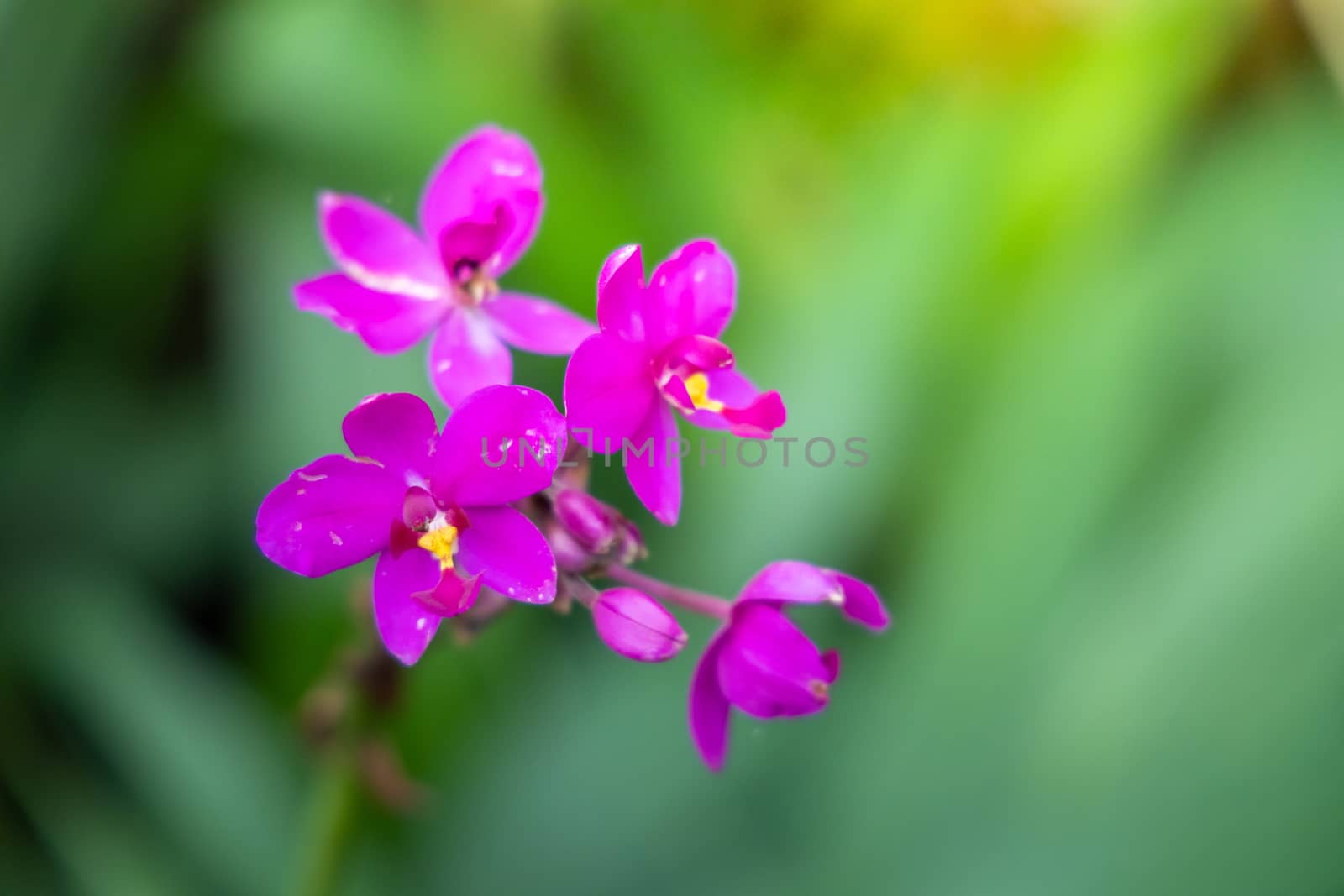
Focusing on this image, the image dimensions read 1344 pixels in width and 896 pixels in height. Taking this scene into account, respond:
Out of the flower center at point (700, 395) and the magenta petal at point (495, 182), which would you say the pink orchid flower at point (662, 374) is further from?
the magenta petal at point (495, 182)

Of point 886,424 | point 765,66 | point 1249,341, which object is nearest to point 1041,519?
point 886,424

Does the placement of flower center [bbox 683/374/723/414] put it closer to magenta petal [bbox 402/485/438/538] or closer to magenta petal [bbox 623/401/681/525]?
magenta petal [bbox 623/401/681/525]

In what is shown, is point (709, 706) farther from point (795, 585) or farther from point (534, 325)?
A: point (534, 325)

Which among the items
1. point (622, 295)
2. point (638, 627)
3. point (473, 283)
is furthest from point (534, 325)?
point (638, 627)

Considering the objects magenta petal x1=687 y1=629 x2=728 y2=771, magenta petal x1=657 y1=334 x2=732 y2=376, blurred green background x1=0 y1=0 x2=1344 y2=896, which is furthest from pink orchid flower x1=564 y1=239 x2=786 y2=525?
blurred green background x1=0 y1=0 x2=1344 y2=896

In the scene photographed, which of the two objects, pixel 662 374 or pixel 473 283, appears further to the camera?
pixel 473 283

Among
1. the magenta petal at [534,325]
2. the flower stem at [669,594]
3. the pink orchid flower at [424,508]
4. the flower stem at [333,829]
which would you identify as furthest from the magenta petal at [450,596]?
the flower stem at [333,829]

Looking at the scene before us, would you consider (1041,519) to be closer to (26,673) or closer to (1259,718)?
(1259,718)
